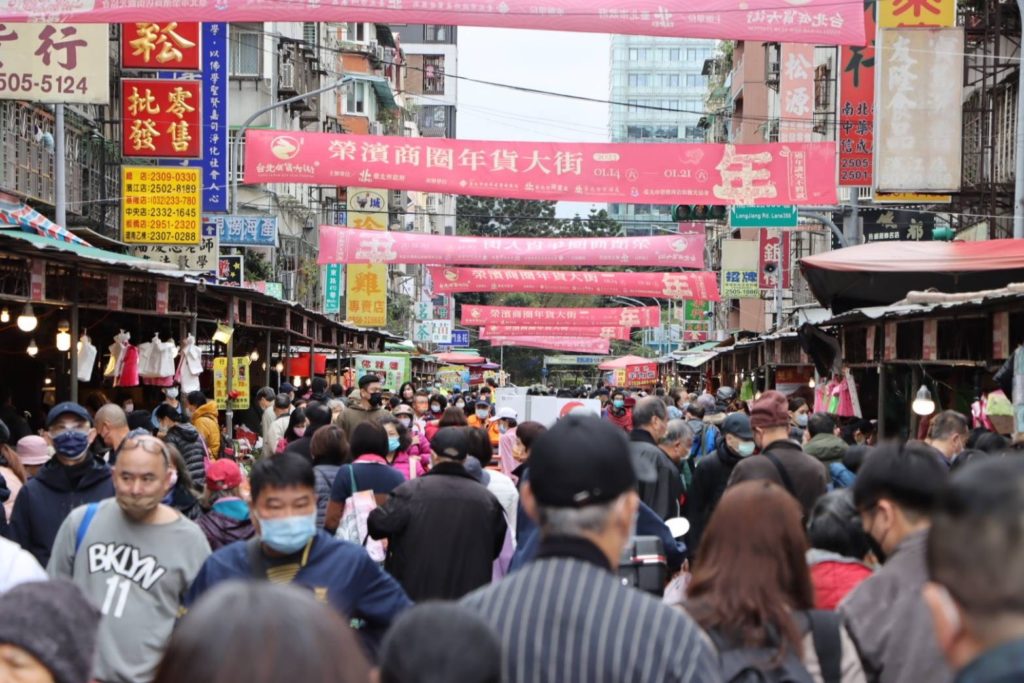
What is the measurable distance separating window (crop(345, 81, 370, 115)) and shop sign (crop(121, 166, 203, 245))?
38.6 m

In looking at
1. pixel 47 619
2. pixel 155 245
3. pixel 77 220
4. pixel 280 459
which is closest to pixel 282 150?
pixel 155 245

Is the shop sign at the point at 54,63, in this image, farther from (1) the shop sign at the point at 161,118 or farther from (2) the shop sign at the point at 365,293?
(2) the shop sign at the point at 365,293

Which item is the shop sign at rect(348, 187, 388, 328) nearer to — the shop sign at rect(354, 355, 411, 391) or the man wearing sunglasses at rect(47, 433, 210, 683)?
the shop sign at rect(354, 355, 411, 391)

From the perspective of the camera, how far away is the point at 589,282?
34.6 metres

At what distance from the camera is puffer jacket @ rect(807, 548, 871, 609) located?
492 cm

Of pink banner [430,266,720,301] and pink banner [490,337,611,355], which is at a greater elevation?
pink banner [430,266,720,301]

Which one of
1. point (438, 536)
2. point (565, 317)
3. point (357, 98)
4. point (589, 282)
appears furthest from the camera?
point (357, 98)

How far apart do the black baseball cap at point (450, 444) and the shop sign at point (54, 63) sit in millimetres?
10465

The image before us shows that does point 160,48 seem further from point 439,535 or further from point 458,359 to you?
point 458,359

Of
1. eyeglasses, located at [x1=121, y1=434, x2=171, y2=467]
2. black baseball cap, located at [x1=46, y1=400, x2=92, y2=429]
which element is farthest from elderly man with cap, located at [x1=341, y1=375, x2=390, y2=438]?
eyeglasses, located at [x1=121, y1=434, x2=171, y2=467]

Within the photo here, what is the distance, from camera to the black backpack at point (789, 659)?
3807 millimetres

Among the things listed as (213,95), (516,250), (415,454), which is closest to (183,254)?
(213,95)

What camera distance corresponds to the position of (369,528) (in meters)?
7.25

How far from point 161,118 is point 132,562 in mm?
18311
